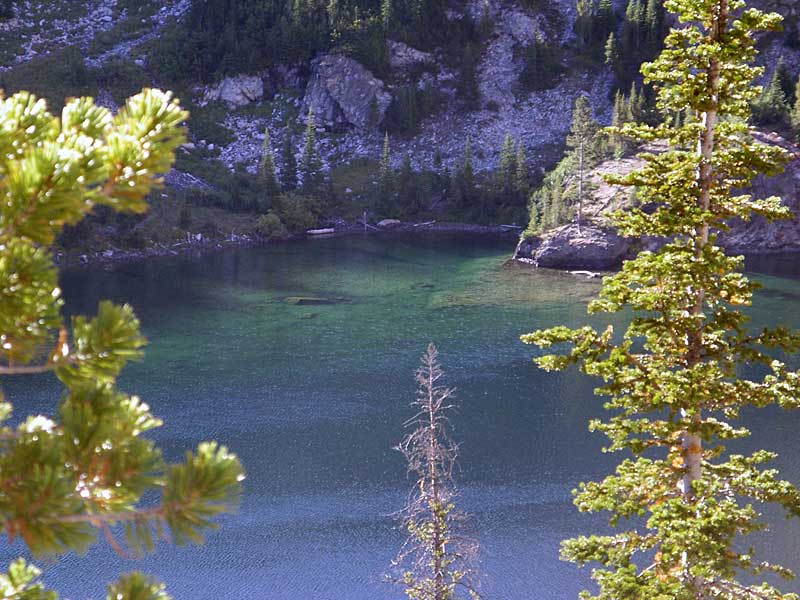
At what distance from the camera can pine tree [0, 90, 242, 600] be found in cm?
357

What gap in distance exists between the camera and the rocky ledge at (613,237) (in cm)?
5988

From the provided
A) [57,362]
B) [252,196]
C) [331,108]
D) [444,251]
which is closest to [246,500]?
[57,362]

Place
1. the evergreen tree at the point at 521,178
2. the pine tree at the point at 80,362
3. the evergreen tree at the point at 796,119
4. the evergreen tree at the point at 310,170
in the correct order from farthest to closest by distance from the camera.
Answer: the evergreen tree at the point at 310,170
the evergreen tree at the point at 521,178
the evergreen tree at the point at 796,119
the pine tree at the point at 80,362

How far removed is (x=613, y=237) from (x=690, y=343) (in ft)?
164

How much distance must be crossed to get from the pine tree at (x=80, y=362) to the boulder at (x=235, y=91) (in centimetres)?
9391

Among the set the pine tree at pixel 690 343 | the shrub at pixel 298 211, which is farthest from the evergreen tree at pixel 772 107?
the pine tree at pixel 690 343

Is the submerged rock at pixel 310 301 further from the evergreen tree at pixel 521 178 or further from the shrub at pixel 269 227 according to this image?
the evergreen tree at pixel 521 178

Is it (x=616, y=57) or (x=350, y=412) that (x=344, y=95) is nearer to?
(x=616, y=57)

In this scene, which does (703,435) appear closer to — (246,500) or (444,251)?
(246,500)

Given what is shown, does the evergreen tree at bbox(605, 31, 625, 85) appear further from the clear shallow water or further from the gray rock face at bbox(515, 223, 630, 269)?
the clear shallow water

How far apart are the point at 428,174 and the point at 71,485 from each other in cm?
8080

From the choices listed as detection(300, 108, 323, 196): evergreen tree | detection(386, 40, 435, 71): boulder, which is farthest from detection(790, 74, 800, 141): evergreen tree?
detection(386, 40, 435, 71): boulder

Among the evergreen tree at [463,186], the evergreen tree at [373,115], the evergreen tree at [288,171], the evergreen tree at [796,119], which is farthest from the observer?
the evergreen tree at [373,115]

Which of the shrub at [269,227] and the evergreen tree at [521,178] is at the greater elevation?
the evergreen tree at [521,178]
